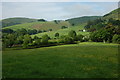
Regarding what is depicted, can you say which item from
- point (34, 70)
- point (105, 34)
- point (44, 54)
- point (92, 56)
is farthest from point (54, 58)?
point (105, 34)

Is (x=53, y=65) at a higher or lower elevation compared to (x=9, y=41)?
lower

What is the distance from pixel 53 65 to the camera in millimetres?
16766

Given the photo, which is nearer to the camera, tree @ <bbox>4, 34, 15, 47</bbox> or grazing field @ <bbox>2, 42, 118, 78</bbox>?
grazing field @ <bbox>2, 42, 118, 78</bbox>

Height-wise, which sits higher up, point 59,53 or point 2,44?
point 2,44

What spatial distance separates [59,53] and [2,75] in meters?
9.51

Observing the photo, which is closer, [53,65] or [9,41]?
[53,65]

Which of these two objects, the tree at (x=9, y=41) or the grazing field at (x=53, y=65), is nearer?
the grazing field at (x=53, y=65)

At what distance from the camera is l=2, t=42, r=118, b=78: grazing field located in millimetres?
14451

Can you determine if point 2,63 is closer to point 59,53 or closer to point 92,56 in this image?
point 59,53

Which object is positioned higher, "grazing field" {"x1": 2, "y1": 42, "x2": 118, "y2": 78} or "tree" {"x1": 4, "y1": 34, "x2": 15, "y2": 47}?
"tree" {"x1": 4, "y1": 34, "x2": 15, "y2": 47}

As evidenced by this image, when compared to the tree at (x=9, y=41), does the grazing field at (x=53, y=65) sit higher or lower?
lower

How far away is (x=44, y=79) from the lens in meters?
13.4

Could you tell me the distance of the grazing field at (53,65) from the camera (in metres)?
14.5

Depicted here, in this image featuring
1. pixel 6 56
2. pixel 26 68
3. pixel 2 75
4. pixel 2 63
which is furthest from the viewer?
pixel 6 56
